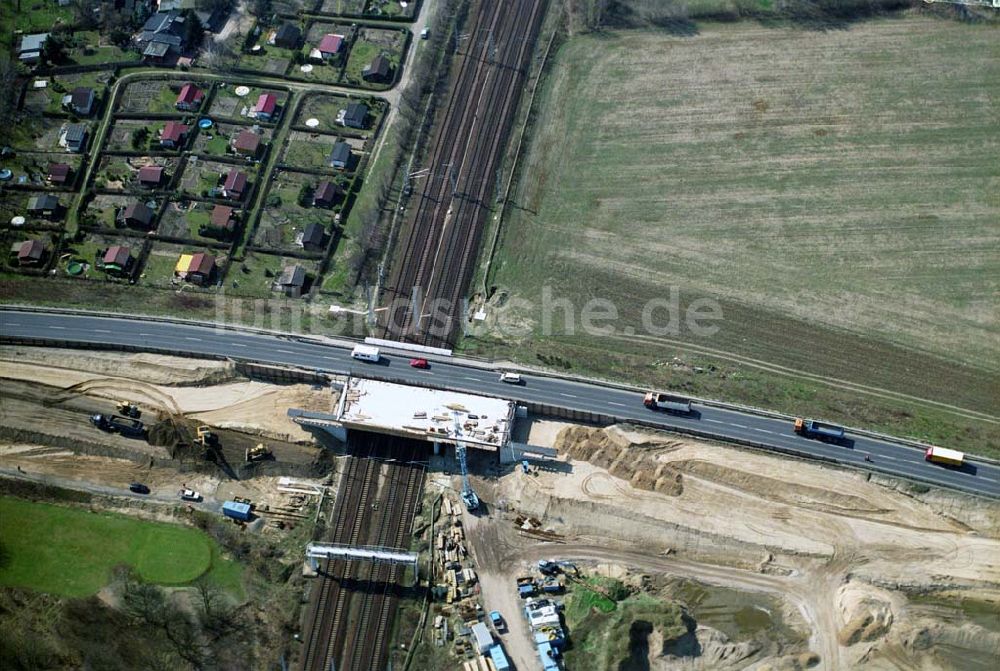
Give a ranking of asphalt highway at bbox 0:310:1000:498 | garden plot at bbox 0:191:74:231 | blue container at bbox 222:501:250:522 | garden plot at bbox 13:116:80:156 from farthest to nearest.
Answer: garden plot at bbox 13:116:80:156
garden plot at bbox 0:191:74:231
asphalt highway at bbox 0:310:1000:498
blue container at bbox 222:501:250:522

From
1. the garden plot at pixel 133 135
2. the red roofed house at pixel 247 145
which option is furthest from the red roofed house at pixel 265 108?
the garden plot at pixel 133 135

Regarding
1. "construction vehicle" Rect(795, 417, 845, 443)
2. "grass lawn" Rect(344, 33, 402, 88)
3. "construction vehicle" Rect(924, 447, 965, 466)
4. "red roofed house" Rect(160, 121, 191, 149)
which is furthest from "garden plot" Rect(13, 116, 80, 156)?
"construction vehicle" Rect(924, 447, 965, 466)

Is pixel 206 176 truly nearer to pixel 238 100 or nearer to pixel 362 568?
pixel 238 100

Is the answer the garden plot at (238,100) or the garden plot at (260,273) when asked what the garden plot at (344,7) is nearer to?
the garden plot at (238,100)

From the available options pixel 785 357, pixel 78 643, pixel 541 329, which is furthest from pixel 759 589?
pixel 78 643

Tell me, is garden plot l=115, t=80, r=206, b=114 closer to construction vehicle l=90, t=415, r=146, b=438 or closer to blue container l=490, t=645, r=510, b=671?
construction vehicle l=90, t=415, r=146, b=438

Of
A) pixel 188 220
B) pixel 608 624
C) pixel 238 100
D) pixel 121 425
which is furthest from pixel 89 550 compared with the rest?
pixel 238 100

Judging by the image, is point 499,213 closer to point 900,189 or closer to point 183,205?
point 183,205
